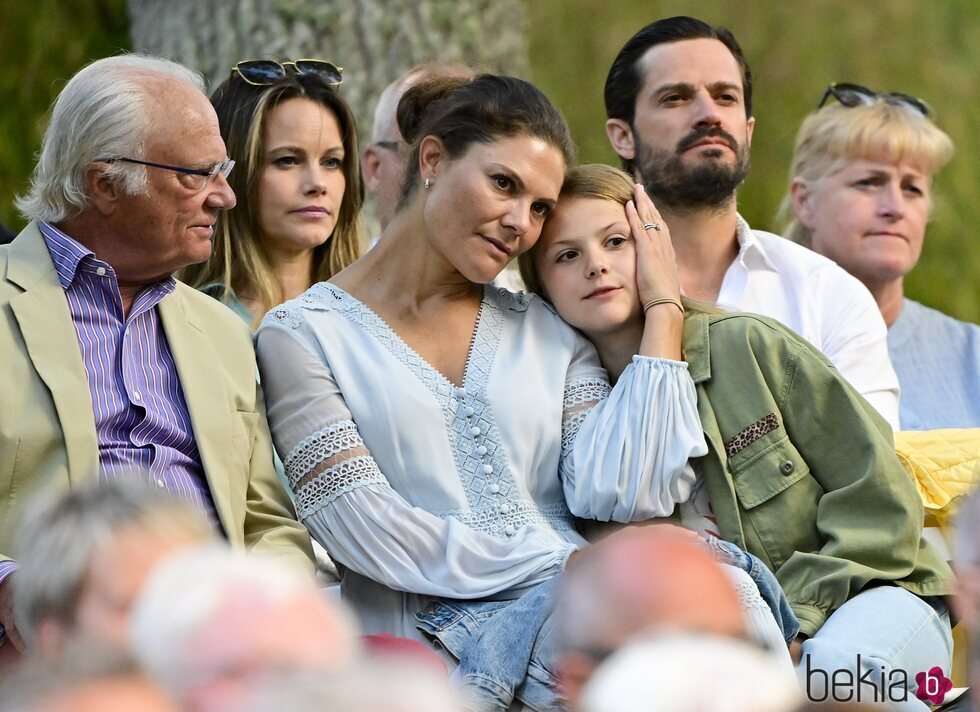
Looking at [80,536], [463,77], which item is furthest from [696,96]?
[80,536]

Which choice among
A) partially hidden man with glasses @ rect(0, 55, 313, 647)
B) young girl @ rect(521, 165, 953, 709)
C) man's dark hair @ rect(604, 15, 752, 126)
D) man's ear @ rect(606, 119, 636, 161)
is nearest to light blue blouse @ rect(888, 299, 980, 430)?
man's dark hair @ rect(604, 15, 752, 126)

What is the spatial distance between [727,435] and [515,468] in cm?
43

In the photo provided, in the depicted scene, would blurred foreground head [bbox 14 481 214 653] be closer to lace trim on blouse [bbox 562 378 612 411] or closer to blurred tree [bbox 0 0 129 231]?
lace trim on blouse [bbox 562 378 612 411]

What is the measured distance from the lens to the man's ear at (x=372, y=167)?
4.11 metres

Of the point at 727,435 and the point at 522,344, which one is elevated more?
the point at 522,344

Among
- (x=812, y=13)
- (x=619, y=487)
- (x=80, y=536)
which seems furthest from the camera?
(x=812, y=13)

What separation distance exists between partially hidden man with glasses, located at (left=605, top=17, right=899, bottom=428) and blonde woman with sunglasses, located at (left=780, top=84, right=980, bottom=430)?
0.71 m

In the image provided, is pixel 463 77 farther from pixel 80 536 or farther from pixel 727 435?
pixel 80 536

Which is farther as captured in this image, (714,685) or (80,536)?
(80,536)

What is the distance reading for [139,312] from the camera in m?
2.70

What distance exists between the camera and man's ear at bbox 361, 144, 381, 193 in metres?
4.11

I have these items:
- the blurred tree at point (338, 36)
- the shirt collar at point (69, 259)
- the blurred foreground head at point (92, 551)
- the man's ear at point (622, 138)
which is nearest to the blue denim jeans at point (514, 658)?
the blurred foreground head at point (92, 551)

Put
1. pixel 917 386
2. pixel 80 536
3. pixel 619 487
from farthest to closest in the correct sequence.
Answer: pixel 917 386, pixel 619 487, pixel 80 536

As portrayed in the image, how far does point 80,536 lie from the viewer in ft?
5.17
